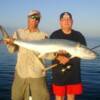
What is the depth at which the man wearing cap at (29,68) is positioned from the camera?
842cm


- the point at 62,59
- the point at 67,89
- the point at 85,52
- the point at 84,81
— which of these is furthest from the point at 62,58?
the point at 84,81

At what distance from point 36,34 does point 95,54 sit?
1.42 metres

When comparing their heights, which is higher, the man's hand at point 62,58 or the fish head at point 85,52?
the fish head at point 85,52

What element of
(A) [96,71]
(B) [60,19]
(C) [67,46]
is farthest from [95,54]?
(A) [96,71]

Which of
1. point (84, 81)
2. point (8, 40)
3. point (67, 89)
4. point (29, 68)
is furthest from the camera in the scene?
point (84, 81)

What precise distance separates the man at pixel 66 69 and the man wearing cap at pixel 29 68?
0.34 metres

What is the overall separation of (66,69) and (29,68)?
0.86 meters

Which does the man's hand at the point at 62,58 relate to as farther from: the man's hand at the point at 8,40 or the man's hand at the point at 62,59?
the man's hand at the point at 8,40

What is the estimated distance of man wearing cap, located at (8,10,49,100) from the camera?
842 centimetres

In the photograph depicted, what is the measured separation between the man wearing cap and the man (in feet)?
1.10

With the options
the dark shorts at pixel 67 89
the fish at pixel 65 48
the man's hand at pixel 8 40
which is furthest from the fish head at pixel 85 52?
the man's hand at pixel 8 40

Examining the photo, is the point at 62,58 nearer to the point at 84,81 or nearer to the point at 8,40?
the point at 8,40

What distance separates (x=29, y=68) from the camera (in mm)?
8430

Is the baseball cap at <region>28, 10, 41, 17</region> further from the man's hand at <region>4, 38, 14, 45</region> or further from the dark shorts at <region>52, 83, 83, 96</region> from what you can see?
the dark shorts at <region>52, 83, 83, 96</region>
